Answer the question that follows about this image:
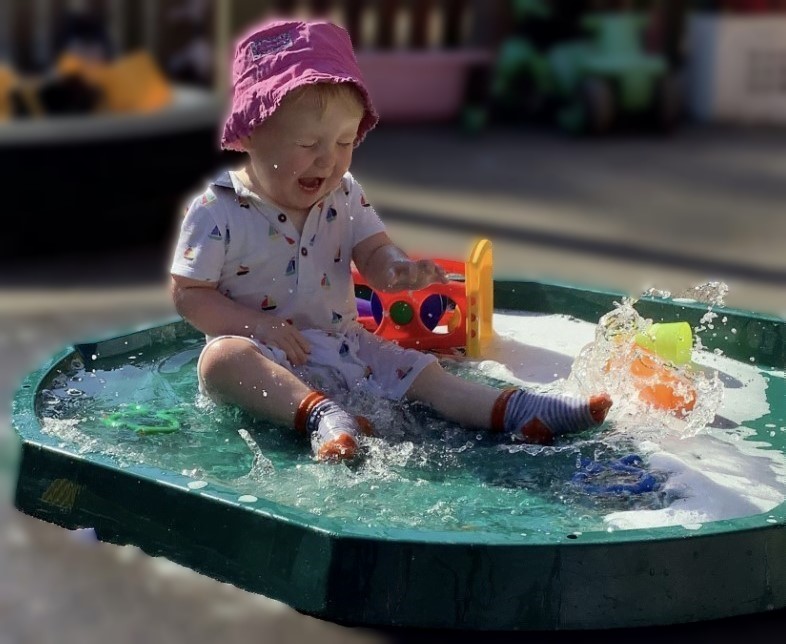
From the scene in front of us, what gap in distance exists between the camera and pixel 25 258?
4727 mm

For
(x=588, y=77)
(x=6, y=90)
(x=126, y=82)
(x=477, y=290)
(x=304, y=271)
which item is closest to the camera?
(x=304, y=271)

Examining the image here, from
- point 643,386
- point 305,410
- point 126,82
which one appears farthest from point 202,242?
point 126,82

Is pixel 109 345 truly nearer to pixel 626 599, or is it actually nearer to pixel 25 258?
pixel 626 599

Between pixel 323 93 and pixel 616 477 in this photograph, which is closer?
pixel 616 477

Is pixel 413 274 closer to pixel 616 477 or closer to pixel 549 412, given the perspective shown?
pixel 549 412

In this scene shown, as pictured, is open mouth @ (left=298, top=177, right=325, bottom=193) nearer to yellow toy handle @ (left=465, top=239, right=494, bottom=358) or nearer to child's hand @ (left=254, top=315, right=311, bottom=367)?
child's hand @ (left=254, top=315, right=311, bottom=367)

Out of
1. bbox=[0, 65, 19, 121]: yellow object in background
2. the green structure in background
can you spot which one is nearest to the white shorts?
bbox=[0, 65, 19, 121]: yellow object in background

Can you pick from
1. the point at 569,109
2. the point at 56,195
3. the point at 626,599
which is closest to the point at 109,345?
the point at 626,599

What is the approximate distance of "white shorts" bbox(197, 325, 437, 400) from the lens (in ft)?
7.31

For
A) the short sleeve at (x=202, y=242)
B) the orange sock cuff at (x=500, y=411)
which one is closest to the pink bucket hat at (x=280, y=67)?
the short sleeve at (x=202, y=242)

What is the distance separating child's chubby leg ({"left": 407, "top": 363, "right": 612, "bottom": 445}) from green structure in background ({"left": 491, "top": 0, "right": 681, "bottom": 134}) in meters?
4.82

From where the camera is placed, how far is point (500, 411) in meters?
2.11

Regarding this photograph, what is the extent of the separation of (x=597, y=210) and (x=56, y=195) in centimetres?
210

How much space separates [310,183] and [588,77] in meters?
4.91
